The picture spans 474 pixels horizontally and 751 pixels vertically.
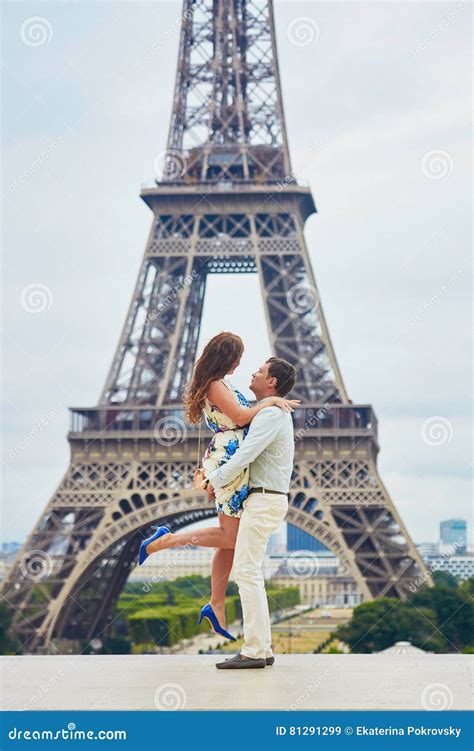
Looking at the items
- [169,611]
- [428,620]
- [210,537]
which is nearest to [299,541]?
[169,611]

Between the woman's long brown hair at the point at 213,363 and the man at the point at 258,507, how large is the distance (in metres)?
0.25

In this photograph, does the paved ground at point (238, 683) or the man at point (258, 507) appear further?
Answer: the man at point (258, 507)

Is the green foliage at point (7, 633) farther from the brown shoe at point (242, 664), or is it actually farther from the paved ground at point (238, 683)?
the brown shoe at point (242, 664)

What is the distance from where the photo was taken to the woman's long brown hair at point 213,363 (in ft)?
27.2

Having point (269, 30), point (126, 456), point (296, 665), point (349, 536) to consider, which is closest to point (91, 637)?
point (126, 456)

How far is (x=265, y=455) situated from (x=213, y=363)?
667mm

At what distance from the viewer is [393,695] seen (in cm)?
713

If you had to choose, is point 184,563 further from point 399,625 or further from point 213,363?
point 213,363

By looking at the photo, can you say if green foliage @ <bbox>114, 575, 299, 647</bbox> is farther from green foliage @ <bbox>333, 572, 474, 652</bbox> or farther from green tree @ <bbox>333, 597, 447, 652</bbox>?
green foliage @ <bbox>333, 572, 474, 652</bbox>

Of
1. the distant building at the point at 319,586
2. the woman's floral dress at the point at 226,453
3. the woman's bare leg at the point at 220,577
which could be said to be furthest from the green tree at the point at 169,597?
the woman's floral dress at the point at 226,453

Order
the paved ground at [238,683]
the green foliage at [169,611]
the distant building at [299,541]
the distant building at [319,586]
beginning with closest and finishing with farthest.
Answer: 1. the paved ground at [238,683]
2. the green foliage at [169,611]
3. the distant building at [319,586]
4. the distant building at [299,541]

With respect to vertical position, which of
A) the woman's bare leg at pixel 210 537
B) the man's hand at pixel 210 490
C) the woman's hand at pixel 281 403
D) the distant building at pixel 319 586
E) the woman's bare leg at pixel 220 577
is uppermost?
the distant building at pixel 319 586
